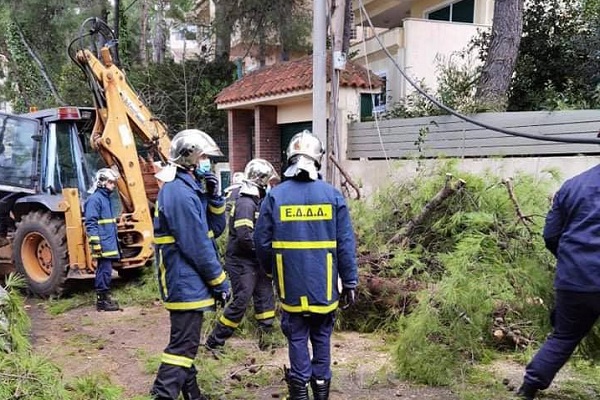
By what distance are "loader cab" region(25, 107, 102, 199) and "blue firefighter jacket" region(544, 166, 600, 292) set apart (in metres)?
5.48

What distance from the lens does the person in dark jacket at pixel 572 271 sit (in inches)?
121

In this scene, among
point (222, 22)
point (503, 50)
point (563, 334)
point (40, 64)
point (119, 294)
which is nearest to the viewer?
point (563, 334)

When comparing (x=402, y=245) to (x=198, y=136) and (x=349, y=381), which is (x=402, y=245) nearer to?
(x=349, y=381)

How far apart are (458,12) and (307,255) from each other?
1295cm

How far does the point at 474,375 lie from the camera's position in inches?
161

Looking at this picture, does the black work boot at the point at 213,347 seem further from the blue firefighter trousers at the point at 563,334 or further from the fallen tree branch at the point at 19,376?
the blue firefighter trousers at the point at 563,334

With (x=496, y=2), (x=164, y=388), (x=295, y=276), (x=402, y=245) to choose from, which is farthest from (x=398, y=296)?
(x=496, y=2)

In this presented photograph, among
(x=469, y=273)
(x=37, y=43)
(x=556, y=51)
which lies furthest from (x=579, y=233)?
(x=37, y=43)

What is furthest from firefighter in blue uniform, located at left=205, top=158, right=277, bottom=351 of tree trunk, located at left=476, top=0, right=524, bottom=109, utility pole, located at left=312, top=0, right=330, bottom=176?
tree trunk, located at left=476, top=0, right=524, bottom=109

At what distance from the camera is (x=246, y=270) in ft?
15.9

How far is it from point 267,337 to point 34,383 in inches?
94.3

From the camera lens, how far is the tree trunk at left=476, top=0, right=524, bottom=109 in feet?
29.4

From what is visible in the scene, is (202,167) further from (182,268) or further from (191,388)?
(191,388)

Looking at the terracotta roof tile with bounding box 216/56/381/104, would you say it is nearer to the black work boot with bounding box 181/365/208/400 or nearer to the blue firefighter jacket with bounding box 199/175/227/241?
the blue firefighter jacket with bounding box 199/175/227/241
